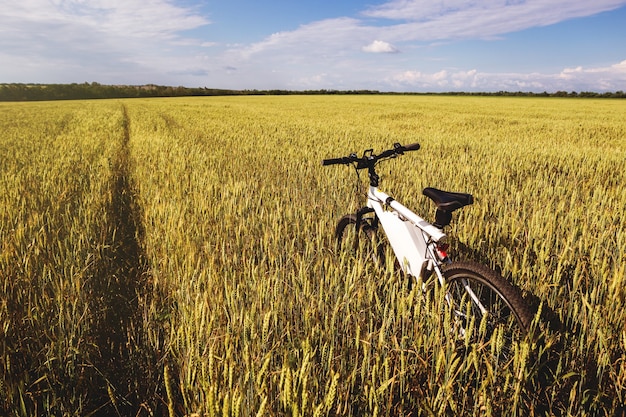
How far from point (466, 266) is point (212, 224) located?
2.48 meters

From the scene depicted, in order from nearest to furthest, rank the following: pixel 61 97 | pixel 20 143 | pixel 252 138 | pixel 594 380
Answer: pixel 594 380 < pixel 20 143 < pixel 252 138 < pixel 61 97

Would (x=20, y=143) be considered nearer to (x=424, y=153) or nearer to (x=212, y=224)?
(x=212, y=224)

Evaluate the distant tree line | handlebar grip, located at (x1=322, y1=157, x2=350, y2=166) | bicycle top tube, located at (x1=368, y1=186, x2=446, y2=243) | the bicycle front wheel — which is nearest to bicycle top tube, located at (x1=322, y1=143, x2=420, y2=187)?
handlebar grip, located at (x1=322, y1=157, x2=350, y2=166)

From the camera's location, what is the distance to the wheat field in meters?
1.60

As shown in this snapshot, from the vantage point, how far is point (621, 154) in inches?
309

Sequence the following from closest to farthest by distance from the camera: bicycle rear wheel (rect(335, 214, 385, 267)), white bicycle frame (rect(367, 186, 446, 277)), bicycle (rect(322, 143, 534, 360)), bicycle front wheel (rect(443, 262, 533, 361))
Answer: bicycle front wheel (rect(443, 262, 533, 361)), bicycle (rect(322, 143, 534, 360)), white bicycle frame (rect(367, 186, 446, 277)), bicycle rear wheel (rect(335, 214, 385, 267))

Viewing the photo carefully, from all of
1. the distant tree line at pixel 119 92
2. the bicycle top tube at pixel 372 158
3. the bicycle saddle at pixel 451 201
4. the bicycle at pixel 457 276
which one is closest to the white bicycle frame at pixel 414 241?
the bicycle at pixel 457 276

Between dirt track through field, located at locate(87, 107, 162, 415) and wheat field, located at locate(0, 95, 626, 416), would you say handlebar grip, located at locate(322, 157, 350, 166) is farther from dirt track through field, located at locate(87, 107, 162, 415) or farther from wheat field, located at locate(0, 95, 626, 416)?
dirt track through field, located at locate(87, 107, 162, 415)

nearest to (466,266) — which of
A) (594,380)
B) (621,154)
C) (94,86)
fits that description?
(594,380)

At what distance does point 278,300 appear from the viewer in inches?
80.5

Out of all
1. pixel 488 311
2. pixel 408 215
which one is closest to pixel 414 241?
pixel 408 215

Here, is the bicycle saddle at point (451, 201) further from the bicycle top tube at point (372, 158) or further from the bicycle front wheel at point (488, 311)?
the bicycle top tube at point (372, 158)

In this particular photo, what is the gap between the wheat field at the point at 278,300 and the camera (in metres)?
1.60

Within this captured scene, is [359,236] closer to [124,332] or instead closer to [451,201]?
[451,201]
